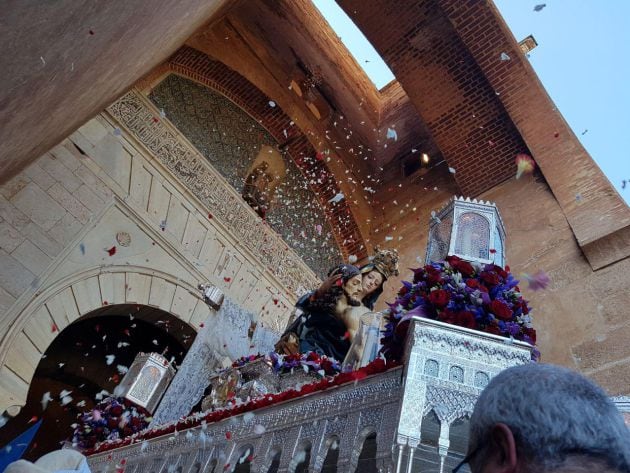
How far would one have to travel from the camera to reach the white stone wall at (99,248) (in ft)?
15.6

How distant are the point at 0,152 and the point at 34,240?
1.97m

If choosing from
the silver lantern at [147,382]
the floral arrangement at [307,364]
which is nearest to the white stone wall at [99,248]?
the silver lantern at [147,382]

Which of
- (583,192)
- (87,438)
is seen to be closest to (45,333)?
(87,438)

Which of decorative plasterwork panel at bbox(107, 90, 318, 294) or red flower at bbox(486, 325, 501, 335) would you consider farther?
decorative plasterwork panel at bbox(107, 90, 318, 294)

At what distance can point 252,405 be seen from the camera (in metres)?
2.59

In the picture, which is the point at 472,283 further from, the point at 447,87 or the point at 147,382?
the point at 447,87

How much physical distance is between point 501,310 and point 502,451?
4.72 feet

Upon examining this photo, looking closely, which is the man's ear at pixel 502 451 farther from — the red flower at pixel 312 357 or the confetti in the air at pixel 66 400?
the confetti in the air at pixel 66 400

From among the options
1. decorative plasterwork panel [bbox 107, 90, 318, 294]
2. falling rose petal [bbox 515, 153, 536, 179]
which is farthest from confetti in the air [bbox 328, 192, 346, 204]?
falling rose petal [bbox 515, 153, 536, 179]

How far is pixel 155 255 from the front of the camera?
5.91 meters

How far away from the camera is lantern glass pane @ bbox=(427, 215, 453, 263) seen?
9.53 feet

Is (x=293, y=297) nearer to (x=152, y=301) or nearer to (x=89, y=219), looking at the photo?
(x=152, y=301)

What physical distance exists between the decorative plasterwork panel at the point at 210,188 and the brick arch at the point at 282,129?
1000mm

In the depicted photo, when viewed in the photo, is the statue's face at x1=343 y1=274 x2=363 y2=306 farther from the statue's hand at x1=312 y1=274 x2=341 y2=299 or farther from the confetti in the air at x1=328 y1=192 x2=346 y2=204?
the confetti in the air at x1=328 y1=192 x2=346 y2=204
